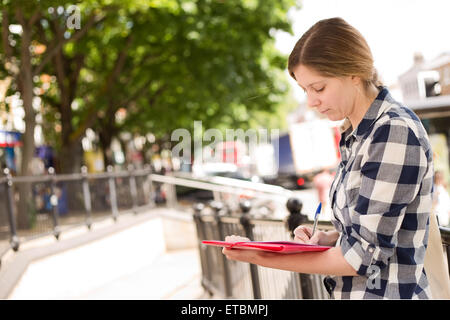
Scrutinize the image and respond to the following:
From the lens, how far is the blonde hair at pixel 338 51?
1.37 m

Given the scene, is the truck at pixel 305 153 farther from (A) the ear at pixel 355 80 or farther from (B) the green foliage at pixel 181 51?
(A) the ear at pixel 355 80

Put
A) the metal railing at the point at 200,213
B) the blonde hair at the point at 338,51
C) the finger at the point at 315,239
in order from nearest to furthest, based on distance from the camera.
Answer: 1. the blonde hair at the point at 338,51
2. the finger at the point at 315,239
3. the metal railing at the point at 200,213

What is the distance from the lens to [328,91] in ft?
4.70

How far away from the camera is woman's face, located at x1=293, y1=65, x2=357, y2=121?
142cm

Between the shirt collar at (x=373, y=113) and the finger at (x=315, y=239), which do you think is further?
the finger at (x=315, y=239)

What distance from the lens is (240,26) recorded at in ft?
43.6

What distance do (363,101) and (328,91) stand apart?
0.10m

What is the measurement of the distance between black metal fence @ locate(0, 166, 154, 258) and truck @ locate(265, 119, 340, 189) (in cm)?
516

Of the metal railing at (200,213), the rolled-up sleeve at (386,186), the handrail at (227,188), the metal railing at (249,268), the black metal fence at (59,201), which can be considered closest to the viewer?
the rolled-up sleeve at (386,186)

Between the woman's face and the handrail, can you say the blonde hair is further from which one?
the handrail

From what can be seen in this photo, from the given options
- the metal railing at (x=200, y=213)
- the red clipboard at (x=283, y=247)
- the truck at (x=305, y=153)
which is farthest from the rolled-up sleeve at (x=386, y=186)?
the truck at (x=305, y=153)

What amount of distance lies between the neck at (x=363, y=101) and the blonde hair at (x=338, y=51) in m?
0.03

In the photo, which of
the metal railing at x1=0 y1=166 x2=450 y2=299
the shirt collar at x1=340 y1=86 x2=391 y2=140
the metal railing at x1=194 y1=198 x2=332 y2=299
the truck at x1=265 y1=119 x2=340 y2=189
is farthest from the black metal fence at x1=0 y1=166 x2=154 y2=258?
the shirt collar at x1=340 y1=86 x2=391 y2=140
